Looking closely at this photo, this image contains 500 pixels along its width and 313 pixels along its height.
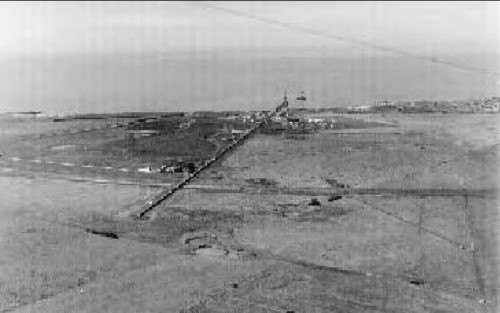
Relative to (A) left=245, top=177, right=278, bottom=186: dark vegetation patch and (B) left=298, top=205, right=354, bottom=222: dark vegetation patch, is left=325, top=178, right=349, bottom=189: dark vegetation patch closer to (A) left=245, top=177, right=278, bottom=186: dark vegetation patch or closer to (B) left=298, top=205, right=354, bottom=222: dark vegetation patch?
(A) left=245, top=177, right=278, bottom=186: dark vegetation patch

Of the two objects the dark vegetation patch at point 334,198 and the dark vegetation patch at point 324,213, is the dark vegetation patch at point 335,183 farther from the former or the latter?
the dark vegetation patch at point 324,213

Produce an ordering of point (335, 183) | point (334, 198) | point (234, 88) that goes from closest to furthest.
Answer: point (334, 198) → point (335, 183) → point (234, 88)

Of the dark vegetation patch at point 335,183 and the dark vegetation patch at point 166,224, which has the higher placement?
the dark vegetation patch at point 335,183

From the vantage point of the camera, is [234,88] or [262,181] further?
[234,88]

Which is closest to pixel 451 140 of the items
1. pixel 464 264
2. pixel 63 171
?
pixel 464 264

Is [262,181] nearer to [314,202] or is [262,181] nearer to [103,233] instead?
[314,202]

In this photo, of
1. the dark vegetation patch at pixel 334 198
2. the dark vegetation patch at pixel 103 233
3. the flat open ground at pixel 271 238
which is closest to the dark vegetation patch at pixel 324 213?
the flat open ground at pixel 271 238

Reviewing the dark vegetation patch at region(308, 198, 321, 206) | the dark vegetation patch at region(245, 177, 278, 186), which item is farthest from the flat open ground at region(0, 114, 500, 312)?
the dark vegetation patch at region(308, 198, 321, 206)

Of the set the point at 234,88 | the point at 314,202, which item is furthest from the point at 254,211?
the point at 234,88

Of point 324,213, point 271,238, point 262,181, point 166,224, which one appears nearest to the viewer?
point 271,238

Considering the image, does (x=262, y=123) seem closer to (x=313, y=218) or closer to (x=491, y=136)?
(x=491, y=136)
